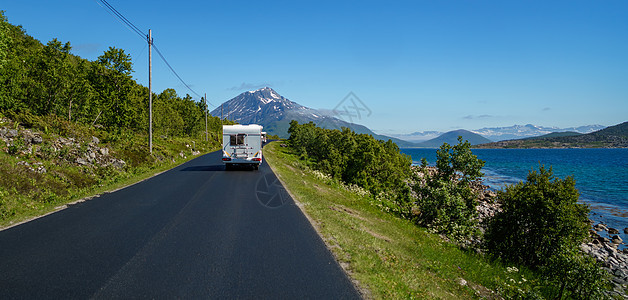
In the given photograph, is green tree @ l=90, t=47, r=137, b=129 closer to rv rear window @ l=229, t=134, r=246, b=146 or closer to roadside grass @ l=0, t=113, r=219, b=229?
roadside grass @ l=0, t=113, r=219, b=229

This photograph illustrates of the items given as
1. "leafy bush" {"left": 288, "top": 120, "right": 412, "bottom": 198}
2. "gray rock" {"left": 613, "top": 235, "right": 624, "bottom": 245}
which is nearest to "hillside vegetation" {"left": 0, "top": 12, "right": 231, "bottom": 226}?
"leafy bush" {"left": 288, "top": 120, "right": 412, "bottom": 198}

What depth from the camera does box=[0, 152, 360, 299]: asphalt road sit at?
17.4 ft

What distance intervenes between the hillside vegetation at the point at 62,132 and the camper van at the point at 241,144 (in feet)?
19.4

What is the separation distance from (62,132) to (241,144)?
13300mm

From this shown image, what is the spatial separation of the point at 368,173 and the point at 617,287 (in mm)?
26145

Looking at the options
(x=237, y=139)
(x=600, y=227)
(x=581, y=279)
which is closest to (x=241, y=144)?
(x=237, y=139)

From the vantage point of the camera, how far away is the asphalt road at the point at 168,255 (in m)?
5.29

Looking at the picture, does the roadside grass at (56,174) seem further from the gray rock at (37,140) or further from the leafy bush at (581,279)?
the leafy bush at (581,279)

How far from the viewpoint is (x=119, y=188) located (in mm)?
16188

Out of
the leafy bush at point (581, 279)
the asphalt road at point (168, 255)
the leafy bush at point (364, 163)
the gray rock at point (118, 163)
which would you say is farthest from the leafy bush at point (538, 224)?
the gray rock at point (118, 163)

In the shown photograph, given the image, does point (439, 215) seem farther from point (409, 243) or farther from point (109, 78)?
point (109, 78)

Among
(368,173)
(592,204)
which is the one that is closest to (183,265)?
(368,173)

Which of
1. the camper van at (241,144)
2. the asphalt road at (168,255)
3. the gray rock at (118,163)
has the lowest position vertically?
the asphalt road at (168,255)

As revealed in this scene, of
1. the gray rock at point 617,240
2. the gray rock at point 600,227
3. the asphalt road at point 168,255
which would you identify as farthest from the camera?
the gray rock at point 600,227
